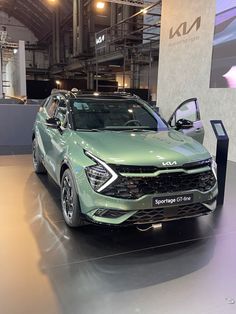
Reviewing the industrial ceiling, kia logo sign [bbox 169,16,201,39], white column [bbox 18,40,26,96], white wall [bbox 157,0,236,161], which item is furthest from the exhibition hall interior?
the industrial ceiling

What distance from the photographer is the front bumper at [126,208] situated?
265cm

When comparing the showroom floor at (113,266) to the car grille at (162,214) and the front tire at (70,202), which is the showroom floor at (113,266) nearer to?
the front tire at (70,202)

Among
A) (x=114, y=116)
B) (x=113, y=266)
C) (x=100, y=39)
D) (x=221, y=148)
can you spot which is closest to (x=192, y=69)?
(x=221, y=148)

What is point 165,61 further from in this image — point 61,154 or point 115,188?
point 115,188

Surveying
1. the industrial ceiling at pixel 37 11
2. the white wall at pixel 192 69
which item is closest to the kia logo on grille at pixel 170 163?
the white wall at pixel 192 69

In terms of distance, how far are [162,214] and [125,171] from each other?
1.67 feet

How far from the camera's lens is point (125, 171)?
8.73 ft

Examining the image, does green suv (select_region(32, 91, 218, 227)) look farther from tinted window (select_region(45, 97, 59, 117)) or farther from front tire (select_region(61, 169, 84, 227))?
tinted window (select_region(45, 97, 59, 117))

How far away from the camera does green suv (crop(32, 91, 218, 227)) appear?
2.67 meters

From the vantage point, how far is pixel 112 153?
9.12 feet

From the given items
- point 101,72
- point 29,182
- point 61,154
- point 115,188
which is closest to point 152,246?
point 115,188

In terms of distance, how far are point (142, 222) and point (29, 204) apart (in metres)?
1.75

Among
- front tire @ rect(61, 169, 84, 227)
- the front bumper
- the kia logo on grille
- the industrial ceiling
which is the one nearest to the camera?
the front bumper

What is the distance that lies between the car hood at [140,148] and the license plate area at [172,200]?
28 cm
